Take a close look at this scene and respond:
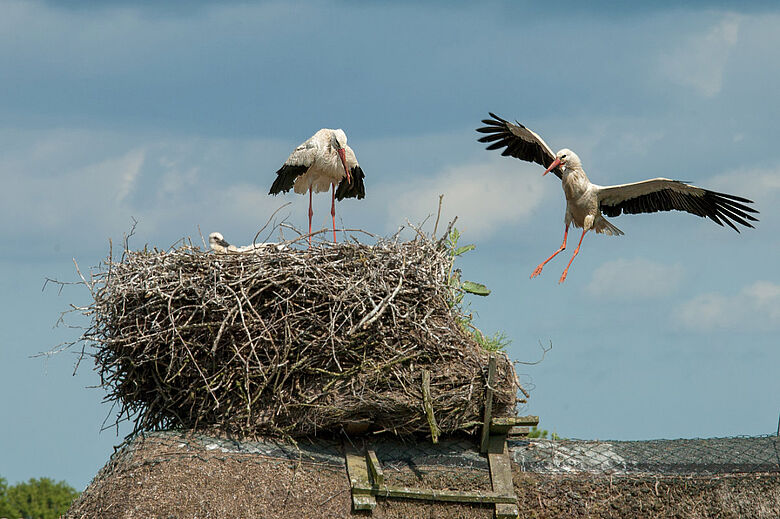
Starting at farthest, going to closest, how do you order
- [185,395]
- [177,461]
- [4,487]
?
[4,487] → [185,395] → [177,461]

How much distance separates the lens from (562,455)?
939 cm

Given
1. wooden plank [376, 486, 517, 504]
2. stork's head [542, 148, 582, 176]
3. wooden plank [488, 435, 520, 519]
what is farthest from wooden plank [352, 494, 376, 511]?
stork's head [542, 148, 582, 176]

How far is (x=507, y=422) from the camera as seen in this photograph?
8.88m

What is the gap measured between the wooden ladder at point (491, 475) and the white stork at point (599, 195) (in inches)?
153

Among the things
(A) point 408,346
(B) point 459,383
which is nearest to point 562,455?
(B) point 459,383

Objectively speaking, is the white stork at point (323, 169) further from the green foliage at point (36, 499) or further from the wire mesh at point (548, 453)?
the green foliage at point (36, 499)

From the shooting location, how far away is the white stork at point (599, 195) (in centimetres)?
1220

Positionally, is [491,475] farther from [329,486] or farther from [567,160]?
Answer: [567,160]

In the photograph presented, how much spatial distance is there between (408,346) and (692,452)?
3.29m

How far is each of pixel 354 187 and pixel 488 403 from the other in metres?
4.78

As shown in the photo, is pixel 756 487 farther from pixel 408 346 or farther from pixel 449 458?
pixel 408 346

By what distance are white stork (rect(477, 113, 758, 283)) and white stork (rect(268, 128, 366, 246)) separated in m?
2.32

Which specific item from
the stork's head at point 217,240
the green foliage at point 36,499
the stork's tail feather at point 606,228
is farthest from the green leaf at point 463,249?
the green foliage at point 36,499

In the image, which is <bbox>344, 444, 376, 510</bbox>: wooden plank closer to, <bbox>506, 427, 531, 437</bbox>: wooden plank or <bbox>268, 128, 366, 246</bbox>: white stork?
<bbox>506, 427, 531, 437</bbox>: wooden plank
